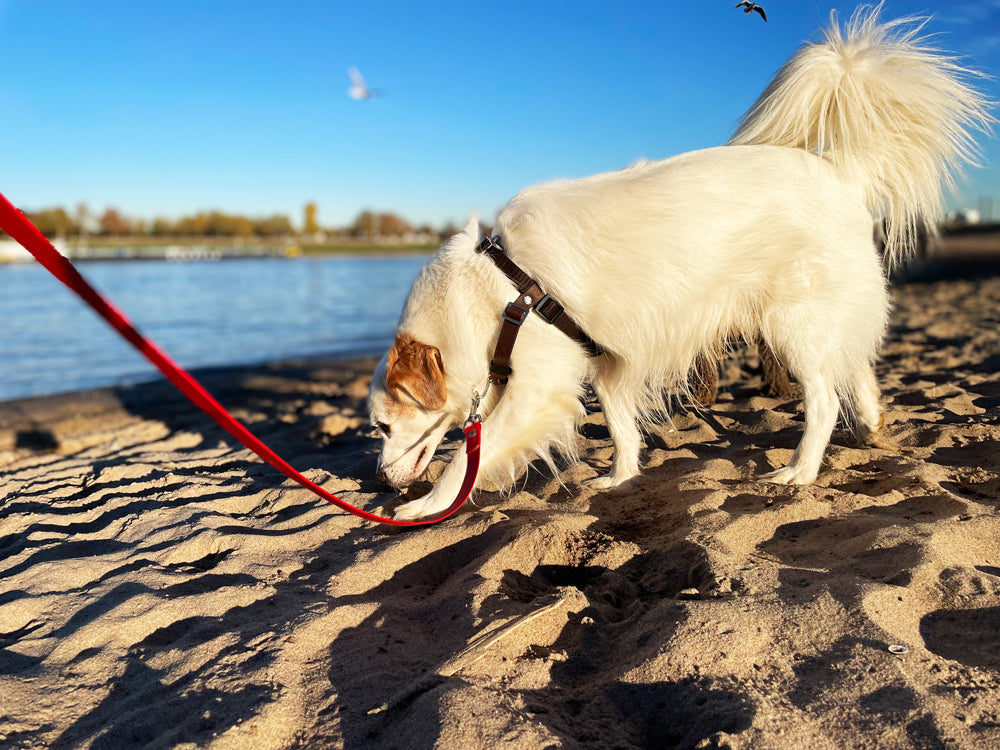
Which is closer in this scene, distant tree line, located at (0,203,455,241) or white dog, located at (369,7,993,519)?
white dog, located at (369,7,993,519)

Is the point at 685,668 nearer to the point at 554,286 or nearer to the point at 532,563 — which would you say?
the point at 532,563

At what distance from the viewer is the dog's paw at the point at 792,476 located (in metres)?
3.22

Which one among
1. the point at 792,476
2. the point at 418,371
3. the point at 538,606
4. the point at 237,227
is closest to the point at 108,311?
the point at 418,371

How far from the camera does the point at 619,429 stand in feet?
12.0

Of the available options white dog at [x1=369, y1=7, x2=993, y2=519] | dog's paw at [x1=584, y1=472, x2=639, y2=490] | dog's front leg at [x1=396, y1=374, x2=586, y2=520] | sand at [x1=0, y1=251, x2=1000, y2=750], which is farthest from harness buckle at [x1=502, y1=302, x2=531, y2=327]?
dog's paw at [x1=584, y1=472, x2=639, y2=490]

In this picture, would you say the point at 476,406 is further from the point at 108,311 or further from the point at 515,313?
the point at 108,311

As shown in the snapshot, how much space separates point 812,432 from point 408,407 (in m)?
1.99

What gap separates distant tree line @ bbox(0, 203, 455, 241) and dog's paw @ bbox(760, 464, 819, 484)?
109030 mm

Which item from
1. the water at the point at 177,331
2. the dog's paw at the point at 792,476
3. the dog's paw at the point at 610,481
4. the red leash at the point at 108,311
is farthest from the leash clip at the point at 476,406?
the water at the point at 177,331

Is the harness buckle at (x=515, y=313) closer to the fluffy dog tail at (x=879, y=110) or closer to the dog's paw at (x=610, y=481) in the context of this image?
the dog's paw at (x=610, y=481)

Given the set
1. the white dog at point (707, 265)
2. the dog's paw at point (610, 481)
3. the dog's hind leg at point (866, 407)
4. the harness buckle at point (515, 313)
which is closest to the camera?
the harness buckle at point (515, 313)

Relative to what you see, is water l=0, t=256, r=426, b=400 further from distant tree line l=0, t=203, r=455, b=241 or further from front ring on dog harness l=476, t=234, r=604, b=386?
distant tree line l=0, t=203, r=455, b=241

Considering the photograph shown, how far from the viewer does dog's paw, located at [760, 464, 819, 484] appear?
10.6 feet

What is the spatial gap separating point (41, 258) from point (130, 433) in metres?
4.47
